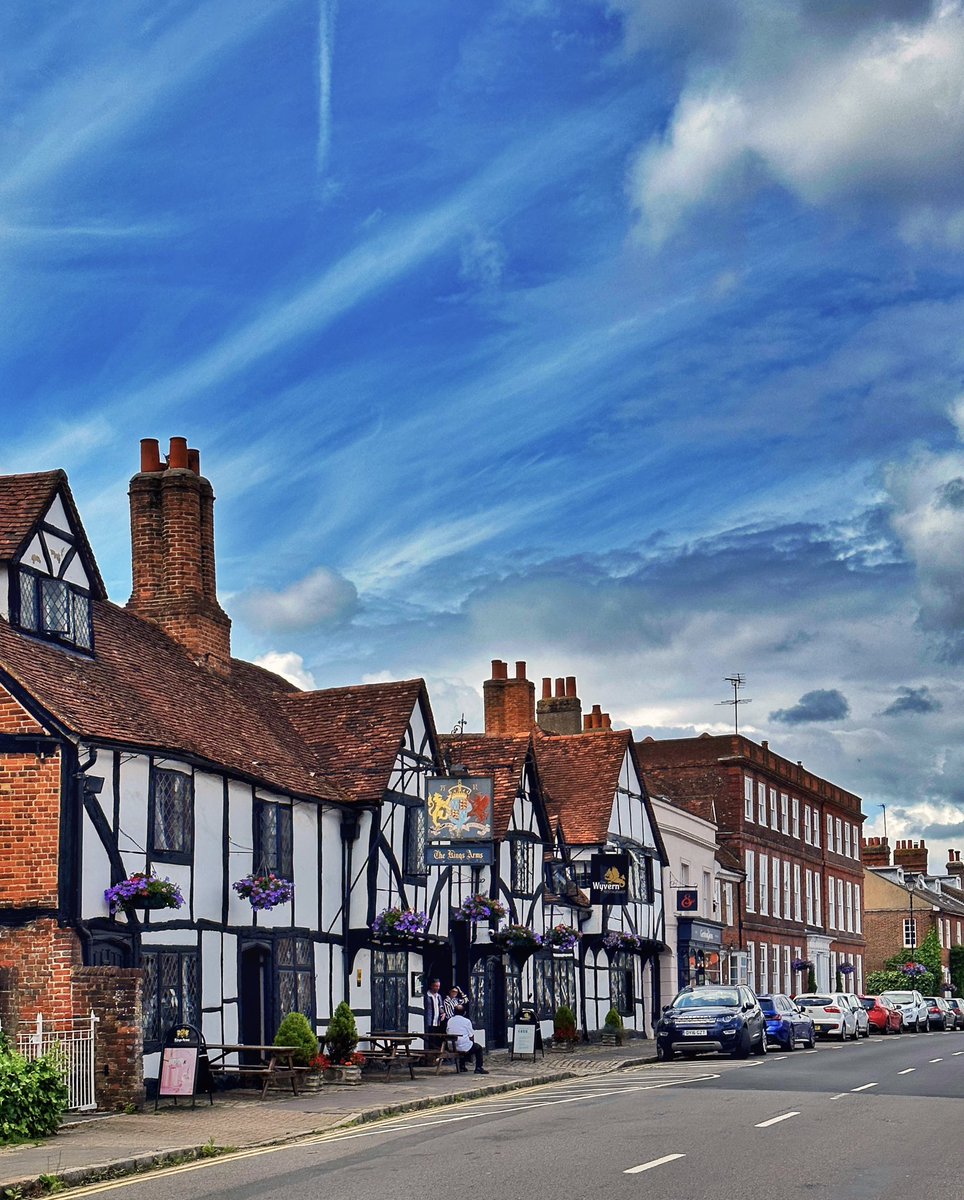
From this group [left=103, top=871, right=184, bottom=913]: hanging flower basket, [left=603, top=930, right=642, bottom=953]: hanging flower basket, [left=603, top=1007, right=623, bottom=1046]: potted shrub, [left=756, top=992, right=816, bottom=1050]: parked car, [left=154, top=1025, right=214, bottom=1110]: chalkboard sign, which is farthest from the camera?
[left=603, top=930, right=642, bottom=953]: hanging flower basket

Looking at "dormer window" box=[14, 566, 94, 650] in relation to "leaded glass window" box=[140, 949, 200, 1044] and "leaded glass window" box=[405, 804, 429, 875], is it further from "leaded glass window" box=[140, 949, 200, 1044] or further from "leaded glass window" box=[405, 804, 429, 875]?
"leaded glass window" box=[405, 804, 429, 875]

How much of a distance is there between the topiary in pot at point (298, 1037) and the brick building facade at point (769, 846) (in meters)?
32.8

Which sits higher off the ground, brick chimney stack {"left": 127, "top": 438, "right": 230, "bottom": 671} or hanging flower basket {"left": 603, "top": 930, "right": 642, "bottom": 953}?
brick chimney stack {"left": 127, "top": 438, "right": 230, "bottom": 671}

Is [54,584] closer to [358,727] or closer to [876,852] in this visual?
[358,727]

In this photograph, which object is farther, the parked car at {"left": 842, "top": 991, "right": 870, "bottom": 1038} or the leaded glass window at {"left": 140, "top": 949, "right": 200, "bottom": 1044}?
the parked car at {"left": 842, "top": 991, "right": 870, "bottom": 1038}

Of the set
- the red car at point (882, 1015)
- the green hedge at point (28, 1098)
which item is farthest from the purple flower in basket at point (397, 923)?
the red car at point (882, 1015)

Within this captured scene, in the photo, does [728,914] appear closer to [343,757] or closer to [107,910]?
[343,757]

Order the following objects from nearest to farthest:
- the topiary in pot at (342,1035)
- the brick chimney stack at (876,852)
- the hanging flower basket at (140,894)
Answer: the hanging flower basket at (140,894) → the topiary in pot at (342,1035) → the brick chimney stack at (876,852)

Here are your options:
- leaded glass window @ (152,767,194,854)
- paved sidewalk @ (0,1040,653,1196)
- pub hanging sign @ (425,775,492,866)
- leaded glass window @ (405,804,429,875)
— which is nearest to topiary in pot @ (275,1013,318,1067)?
paved sidewalk @ (0,1040,653,1196)

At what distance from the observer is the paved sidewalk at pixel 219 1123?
1496 cm

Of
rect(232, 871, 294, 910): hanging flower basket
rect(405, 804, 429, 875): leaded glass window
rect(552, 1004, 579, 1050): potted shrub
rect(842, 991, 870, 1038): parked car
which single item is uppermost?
rect(405, 804, 429, 875): leaded glass window

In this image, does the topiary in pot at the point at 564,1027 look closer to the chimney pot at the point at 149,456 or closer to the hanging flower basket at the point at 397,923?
the hanging flower basket at the point at 397,923

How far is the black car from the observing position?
Answer: 33.4 m

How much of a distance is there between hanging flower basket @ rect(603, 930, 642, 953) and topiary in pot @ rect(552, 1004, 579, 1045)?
3596 mm
